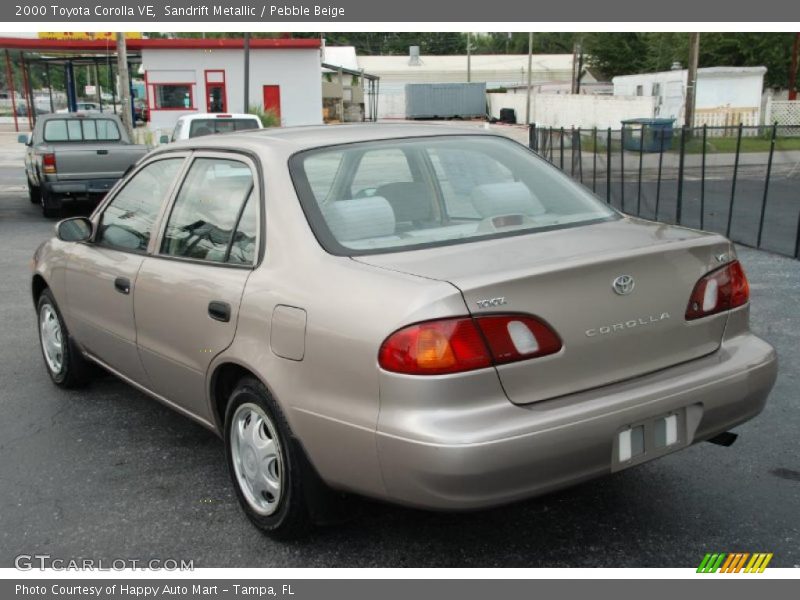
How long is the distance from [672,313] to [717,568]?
A: 37.8 inches

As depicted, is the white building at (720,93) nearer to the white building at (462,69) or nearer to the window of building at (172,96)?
the window of building at (172,96)

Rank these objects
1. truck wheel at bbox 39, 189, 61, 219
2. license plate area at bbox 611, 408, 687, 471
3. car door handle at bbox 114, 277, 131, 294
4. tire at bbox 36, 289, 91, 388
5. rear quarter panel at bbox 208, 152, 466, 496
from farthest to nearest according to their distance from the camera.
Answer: truck wheel at bbox 39, 189, 61, 219 → tire at bbox 36, 289, 91, 388 → car door handle at bbox 114, 277, 131, 294 → license plate area at bbox 611, 408, 687, 471 → rear quarter panel at bbox 208, 152, 466, 496

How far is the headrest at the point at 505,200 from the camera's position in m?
3.94

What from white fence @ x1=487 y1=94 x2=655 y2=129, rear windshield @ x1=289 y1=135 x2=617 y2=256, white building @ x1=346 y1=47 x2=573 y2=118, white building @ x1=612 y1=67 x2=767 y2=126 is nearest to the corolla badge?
rear windshield @ x1=289 y1=135 x2=617 y2=256

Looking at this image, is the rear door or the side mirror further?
the side mirror

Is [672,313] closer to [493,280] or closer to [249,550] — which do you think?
[493,280]

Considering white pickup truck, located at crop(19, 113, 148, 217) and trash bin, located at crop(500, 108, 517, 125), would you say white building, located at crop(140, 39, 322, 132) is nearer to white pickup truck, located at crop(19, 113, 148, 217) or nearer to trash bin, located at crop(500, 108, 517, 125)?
trash bin, located at crop(500, 108, 517, 125)

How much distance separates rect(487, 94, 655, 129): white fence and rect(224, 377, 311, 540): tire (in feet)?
108

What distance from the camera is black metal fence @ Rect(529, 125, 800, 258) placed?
11.7 m

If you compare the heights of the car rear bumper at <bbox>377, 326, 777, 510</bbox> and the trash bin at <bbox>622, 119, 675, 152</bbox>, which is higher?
the trash bin at <bbox>622, 119, 675, 152</bbox>

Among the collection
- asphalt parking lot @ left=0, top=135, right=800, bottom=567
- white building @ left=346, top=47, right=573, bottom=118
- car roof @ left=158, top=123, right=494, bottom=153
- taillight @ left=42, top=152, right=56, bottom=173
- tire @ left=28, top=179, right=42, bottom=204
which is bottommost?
tire @ left=28, top=179, right=42, bottom=204

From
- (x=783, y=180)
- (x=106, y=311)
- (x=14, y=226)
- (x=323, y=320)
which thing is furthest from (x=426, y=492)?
(x=14, y=226)

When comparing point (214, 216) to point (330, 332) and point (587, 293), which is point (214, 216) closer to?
point (330, 332)

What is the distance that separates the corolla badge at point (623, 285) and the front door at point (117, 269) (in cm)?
228
